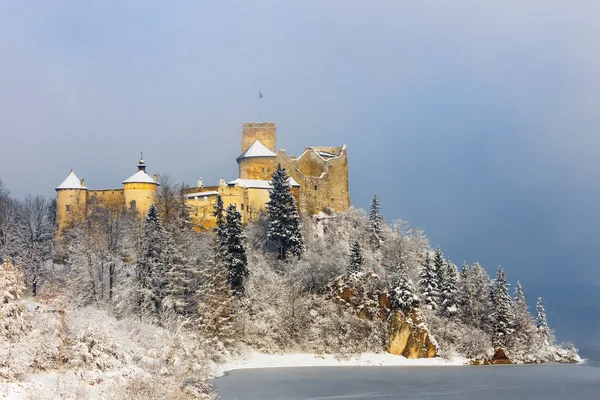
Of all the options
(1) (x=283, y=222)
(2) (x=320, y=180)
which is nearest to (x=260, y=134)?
(2) (x=320, y=180)

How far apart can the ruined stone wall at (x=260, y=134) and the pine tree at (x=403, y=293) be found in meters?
25.1

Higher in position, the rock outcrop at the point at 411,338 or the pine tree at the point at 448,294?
the pine tree at the point at 448,294

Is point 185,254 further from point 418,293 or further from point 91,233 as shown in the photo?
point 418,293

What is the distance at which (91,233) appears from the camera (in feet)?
191

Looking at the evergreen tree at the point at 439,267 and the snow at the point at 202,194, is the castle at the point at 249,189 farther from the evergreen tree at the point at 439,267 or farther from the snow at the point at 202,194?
the evergreen tree at the point at 439,267

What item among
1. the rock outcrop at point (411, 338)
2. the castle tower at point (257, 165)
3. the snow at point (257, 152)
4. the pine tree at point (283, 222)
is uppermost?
the snow at point (257, 152)

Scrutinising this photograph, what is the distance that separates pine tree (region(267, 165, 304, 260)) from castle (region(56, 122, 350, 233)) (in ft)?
16.9

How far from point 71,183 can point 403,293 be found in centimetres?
3269

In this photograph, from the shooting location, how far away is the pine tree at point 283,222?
58.4 m

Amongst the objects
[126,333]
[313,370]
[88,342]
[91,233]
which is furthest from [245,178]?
[88,342]

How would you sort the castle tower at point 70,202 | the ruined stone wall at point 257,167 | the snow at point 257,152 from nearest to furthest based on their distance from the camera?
the castle tower at point 70,202, the ruined stone wall at point 257,167, the snow at point 257,152

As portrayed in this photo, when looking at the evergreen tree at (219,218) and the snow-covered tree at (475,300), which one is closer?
the evergreen tree at (219,218)

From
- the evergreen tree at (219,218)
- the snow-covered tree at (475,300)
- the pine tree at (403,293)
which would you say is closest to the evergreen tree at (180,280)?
the evergreen tree at (219,218)

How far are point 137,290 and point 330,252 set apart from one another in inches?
805
